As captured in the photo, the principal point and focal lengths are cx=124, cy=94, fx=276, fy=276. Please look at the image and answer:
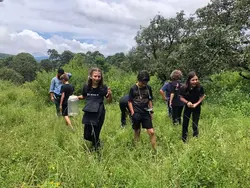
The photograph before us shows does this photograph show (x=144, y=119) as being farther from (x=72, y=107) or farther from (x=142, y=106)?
(x=72, y=107)

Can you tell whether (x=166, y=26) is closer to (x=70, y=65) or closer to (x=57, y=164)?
(x=70, y=65)

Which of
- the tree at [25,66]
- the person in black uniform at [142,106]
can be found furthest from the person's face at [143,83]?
the tree at [25,66]

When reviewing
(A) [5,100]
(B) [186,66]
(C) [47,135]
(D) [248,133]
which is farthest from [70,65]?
(D) [248,133]

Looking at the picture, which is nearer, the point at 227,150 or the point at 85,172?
the point at 85,172

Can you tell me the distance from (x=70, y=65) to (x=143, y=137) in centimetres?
1223

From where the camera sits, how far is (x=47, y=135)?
A: 18.2ft

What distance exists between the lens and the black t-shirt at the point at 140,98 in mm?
5082

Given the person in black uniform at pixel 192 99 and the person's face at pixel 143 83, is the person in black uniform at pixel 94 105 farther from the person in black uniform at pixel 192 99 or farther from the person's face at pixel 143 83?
the person in black uniform at pixel 192 99

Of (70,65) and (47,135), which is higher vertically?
(70,65)

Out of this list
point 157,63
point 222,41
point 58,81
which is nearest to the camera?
point 58,81

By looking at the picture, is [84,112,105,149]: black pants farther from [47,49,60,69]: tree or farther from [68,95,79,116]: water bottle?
[47,49,60,69]: tree

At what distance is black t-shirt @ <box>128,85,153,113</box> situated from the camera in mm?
5082

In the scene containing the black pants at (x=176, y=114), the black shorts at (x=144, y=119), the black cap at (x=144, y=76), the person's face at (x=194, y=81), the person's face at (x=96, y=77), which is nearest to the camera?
the person's face at (x=96, y=77)

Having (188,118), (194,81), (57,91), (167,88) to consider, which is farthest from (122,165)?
(57,91)
